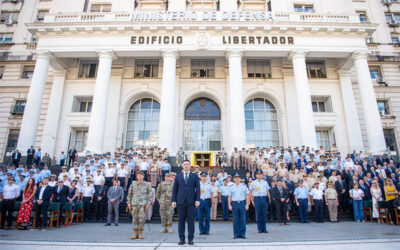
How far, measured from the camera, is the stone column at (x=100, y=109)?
17092 millimetres

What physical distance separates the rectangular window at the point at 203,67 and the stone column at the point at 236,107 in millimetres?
3559

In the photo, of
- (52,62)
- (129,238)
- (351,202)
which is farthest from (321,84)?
(52,62)

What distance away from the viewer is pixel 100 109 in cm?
1777

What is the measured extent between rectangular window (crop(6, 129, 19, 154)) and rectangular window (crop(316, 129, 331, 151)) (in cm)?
2853

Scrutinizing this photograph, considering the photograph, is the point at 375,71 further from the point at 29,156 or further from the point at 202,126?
the point at 29,156

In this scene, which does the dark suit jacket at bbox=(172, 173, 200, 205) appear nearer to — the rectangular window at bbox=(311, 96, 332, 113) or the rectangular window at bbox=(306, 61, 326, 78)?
the rectangular window at bbox=(311, 96, 332, 113)

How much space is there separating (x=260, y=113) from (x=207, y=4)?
1249 centimetres

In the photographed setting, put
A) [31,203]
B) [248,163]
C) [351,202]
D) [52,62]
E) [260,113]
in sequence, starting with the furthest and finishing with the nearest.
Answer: [260,113]
[52,62]
[248,163]
[351,202]
[31,203]

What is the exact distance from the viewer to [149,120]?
Result: 864 inches

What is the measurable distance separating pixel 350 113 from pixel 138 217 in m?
21.1

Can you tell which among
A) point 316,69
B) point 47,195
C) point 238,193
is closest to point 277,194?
point 238,193

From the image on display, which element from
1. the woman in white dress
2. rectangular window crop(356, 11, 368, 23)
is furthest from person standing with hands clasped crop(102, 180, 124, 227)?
rectangular window crop(356, 11, 368, 23)

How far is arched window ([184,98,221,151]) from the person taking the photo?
21.4m

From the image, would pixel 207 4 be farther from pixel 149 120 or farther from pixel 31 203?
pixel 31 203
